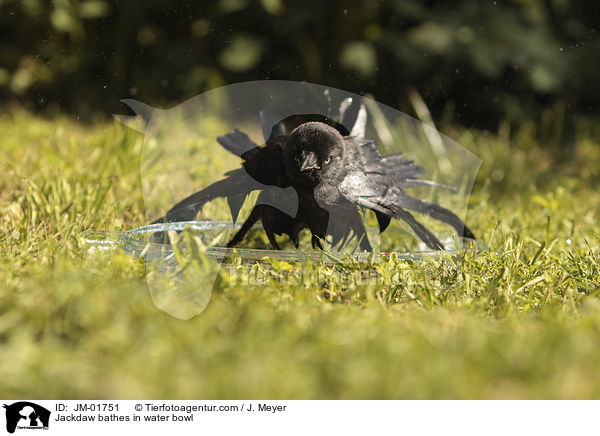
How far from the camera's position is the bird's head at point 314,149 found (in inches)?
66.5

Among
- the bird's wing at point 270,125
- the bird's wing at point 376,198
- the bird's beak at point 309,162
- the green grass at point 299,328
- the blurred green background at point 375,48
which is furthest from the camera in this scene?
the blurred green background at point 375,48

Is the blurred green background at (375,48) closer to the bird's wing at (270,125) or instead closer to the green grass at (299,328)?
the bird's wing at (270,125)

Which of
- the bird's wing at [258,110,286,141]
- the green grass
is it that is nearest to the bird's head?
the bird's wing at [258,110,286,141]

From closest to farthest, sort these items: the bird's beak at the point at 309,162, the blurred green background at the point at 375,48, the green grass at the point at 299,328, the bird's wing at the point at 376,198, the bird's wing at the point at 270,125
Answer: the green grass at the point at 299,328 → the bird's beak at the point at 309,162 → the bird's wing at the point at 376,198 → the bird's wing at the point at 270,125 → the blurred green background at the point at 375,48

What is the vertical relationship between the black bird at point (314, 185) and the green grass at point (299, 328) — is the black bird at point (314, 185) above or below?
above

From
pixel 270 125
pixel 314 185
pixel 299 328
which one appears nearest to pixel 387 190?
pixel 314 185

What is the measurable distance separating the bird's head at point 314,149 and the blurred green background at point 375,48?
169 centimetres

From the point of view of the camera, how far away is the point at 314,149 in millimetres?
1695

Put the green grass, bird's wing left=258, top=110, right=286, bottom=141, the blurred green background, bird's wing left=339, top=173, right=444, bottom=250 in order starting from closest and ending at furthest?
the green grass
bird's wing left=339, top=173, right=444, bottom=250
bird's wing left=258, top=110, right=286, bottom=141
the blurred green background

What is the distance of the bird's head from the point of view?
169 cm
